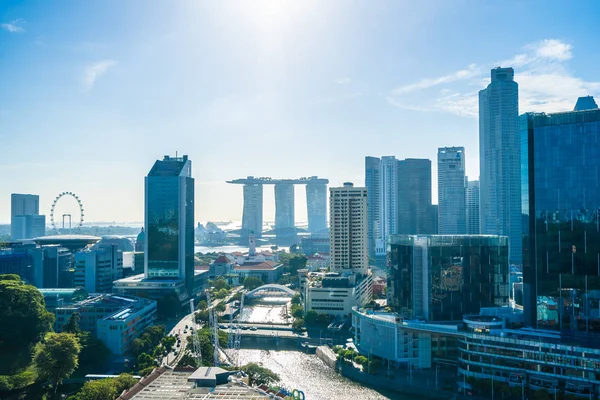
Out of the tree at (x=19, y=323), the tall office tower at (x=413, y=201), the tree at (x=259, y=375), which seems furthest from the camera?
the tall office tower at (x=413, y=201)

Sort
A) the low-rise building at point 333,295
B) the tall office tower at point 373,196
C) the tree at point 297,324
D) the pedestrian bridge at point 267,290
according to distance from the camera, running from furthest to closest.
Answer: the tall office tower at point 373,196 < the pedestrian bridge at point 267,290 < the low-rise building at point 333,295 < the tree at point 297,324

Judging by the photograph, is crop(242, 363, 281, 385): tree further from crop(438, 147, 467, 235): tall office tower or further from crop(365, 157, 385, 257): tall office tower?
crop(365, 157, 385, 257): tall office tower

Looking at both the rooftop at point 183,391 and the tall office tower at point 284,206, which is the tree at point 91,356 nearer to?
the rooftop at point 183,391

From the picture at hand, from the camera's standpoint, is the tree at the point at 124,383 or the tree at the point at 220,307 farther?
the tree at the point at 220,307

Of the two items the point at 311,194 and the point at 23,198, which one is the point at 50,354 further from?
the point at 311,194

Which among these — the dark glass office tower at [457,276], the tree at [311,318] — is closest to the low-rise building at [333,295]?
the tree at [311,318]

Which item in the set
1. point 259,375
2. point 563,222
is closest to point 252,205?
point 259,375
